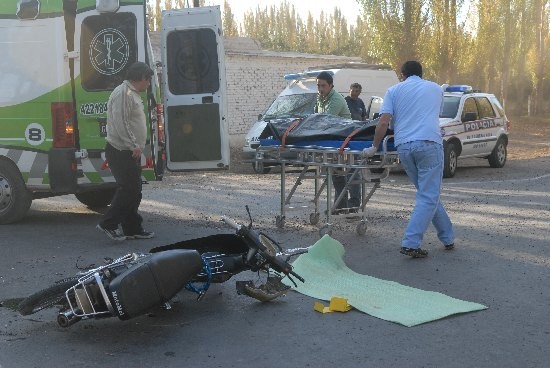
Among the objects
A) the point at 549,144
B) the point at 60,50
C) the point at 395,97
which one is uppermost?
the point at 60,50

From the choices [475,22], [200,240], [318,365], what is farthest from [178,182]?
[475,22]

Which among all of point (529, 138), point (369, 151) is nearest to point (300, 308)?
point (369, 151)

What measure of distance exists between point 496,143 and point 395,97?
1164 centimetres

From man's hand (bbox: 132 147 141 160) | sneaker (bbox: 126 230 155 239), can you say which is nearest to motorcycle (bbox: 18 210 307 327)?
man's hand (bbox: 132 147 141 160)

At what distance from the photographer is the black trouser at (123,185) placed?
852 cm

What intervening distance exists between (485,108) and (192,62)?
32.9ft

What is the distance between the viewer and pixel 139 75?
841 cm

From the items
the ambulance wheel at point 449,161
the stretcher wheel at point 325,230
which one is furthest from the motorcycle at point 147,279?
the ambulance wheel at point 449,161

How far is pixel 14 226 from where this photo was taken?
987 centimetres

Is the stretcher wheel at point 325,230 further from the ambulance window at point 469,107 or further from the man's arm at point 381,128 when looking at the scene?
the ambulance window at point 469,107

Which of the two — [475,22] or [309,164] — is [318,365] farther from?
[475,22]

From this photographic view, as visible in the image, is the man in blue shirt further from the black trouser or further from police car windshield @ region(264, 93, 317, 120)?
police car windshield @ region(264, 93, 317, 120)

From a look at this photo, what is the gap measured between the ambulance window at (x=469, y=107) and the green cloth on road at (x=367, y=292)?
35.6 ft

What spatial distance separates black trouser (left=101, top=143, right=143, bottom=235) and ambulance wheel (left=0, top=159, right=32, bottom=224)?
67.7 inches
